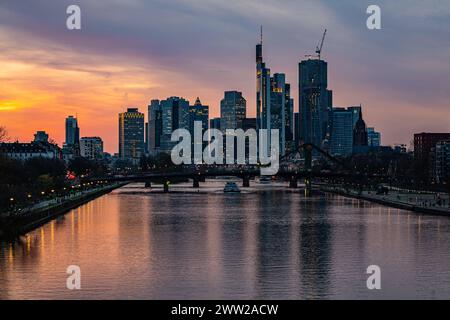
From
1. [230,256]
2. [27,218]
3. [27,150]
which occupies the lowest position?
[230,256]

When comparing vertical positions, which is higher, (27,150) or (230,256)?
(27,150)

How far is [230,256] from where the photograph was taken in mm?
36281

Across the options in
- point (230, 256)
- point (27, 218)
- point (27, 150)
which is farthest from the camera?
point (27, 150)

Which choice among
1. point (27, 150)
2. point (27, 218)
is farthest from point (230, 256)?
point (27, 150)

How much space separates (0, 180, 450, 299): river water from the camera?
27.6m

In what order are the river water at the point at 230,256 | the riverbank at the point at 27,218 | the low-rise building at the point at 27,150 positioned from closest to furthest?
the river water at the point at 230,256, the riverbank at the point at 27,218, the low-rise building at the point at 27,150

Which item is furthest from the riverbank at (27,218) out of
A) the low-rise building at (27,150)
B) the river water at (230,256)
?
the low-rise building at (27,150)

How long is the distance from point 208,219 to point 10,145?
3344 inches

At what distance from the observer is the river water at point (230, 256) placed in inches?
1086

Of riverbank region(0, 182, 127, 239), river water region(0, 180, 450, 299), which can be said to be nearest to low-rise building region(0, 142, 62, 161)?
riverbank region(0, 182, 127, 239)

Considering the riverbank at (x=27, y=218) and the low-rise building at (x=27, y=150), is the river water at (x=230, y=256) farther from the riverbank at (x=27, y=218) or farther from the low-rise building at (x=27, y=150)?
the low-rise building at (x=27, y=150)

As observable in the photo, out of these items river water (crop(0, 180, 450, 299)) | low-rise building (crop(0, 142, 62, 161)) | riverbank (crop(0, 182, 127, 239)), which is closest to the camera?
river water (crop(0, 180, 450, 299))

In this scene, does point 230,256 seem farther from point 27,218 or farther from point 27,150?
point 27,150

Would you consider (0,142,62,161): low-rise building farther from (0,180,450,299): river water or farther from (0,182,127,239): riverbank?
(0,180,450,299): river water
